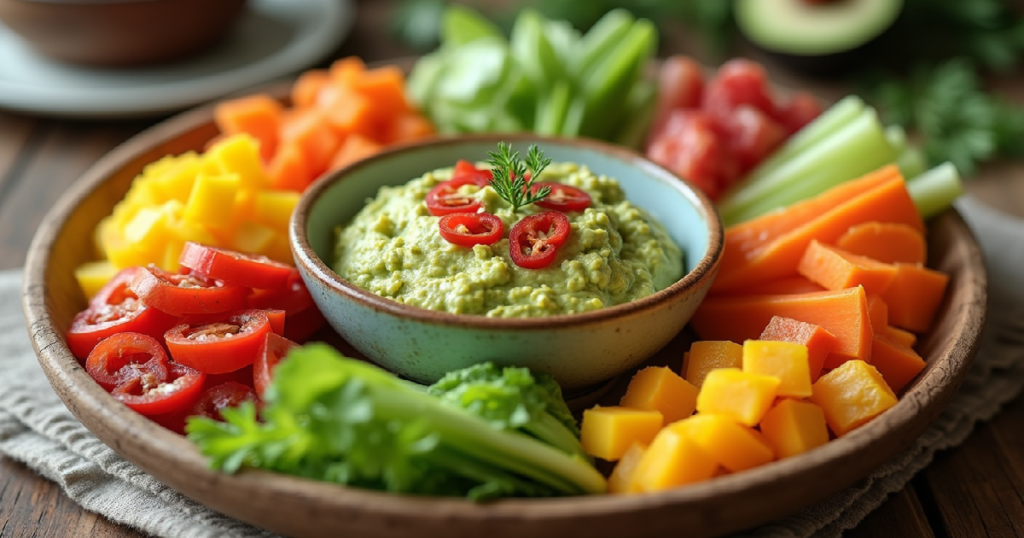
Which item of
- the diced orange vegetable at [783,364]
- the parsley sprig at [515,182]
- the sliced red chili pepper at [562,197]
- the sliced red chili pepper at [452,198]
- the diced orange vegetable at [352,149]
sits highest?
the parsley sprig at [515,182]

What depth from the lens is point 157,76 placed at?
5.79 metres

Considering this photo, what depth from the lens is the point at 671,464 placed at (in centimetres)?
247

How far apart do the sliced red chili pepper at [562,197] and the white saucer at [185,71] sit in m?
3.01

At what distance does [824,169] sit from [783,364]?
5.71 ft

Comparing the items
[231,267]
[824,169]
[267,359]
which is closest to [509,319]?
[267,359]

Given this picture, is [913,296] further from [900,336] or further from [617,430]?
[617,430]

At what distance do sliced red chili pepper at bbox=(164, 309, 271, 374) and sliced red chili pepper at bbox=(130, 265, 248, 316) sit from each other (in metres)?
0.07

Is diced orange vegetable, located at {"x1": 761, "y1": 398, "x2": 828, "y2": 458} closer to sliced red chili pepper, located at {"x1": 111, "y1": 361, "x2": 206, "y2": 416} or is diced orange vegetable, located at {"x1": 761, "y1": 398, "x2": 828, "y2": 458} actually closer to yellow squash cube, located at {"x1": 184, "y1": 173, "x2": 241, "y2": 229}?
sliced red chili pepper, located at {"x1": 111, "y1": 361, "x2": 206, "y2": 416}

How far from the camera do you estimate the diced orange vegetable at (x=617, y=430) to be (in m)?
2.63

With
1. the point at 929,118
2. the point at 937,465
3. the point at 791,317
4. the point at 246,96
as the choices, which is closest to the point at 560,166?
the point at 791,317

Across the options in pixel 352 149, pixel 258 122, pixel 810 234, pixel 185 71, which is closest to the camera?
pixel 810 234

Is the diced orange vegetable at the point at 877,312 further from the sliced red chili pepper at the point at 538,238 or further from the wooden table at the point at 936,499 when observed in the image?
the sliced red chili pepper at the point at 538,238

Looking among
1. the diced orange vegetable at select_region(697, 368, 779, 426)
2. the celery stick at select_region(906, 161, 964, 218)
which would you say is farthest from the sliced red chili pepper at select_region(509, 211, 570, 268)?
the celery stick at select_region(906, 161, 964, 218)

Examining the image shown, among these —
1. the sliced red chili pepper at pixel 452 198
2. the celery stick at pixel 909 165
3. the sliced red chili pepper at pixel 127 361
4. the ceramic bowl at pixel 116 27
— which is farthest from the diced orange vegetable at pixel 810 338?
the ceramic bowl at pixel 116 27
